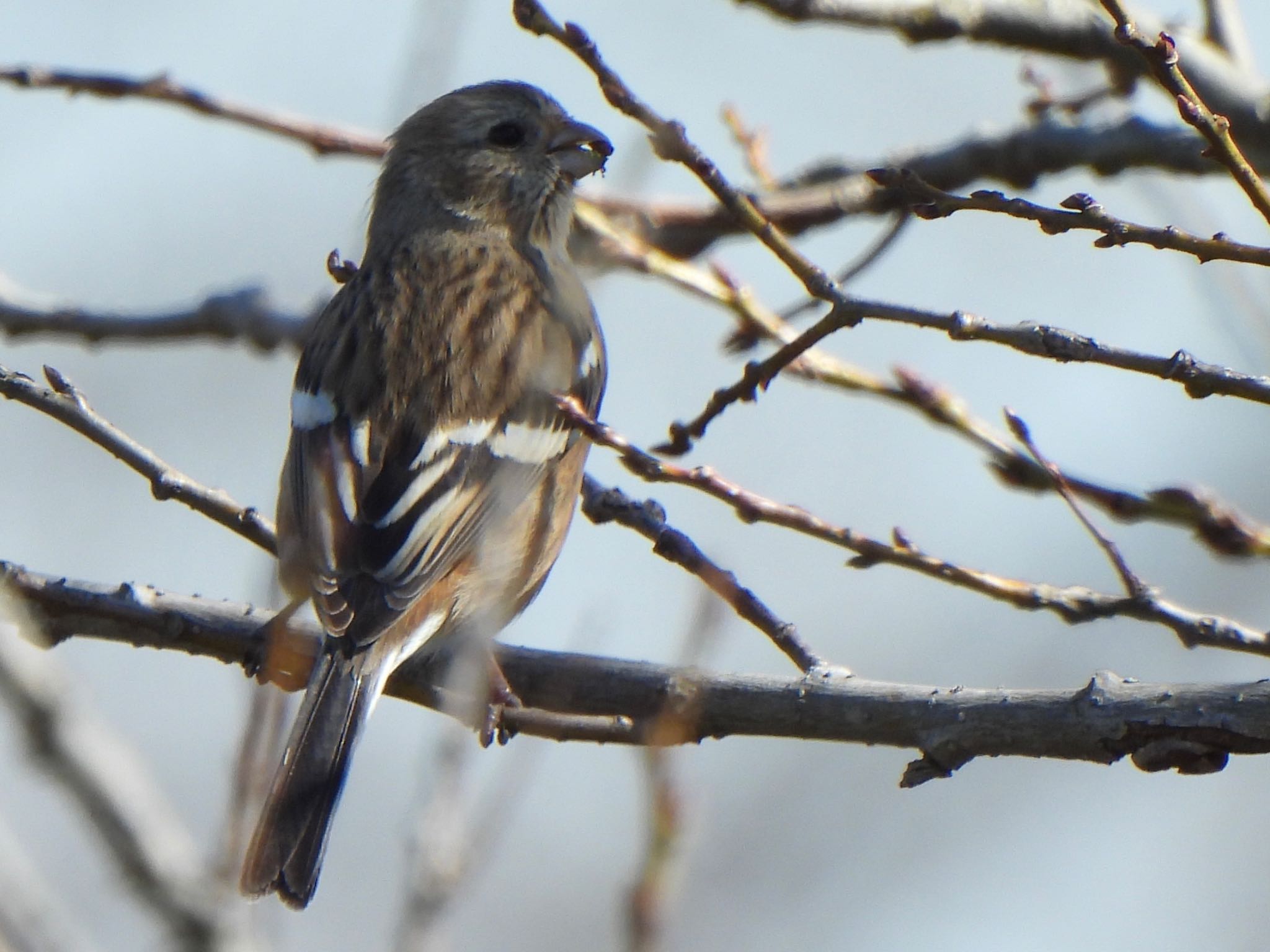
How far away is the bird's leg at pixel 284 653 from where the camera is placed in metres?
3.87

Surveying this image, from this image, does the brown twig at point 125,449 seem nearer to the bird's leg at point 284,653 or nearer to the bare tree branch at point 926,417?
the bird's leg at point 284,653

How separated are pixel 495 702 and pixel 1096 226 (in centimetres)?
193

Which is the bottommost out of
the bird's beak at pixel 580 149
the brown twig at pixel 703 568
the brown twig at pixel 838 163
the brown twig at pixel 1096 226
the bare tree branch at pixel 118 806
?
the bare tree branch at pixel 118 806

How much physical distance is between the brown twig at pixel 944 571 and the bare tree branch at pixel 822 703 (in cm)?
20

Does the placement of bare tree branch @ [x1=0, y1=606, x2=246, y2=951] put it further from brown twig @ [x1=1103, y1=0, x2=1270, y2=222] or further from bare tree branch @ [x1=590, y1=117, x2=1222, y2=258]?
bare tree branch @ [x1=590, y1=117, x2=1222, y2=258]

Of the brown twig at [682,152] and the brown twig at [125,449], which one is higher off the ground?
the brown twig at [682,152]

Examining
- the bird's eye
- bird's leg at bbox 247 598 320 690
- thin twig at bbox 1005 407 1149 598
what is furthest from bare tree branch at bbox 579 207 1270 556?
the bird's eye

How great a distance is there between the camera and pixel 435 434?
493cm

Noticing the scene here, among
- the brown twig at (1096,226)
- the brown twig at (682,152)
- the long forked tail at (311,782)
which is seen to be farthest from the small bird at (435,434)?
the brown twig at (1096,226)

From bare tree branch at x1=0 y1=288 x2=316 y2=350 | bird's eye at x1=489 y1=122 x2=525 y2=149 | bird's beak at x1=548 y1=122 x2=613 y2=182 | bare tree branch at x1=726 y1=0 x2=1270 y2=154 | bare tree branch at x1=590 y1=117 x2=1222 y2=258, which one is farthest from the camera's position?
bird's eye at x1=489 y1=122 x2=525 y2=149

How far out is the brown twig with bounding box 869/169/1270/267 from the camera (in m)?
2.65

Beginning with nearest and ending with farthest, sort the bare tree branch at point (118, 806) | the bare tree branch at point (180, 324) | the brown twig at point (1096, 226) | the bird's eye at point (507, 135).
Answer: the brown twig at point (1096, 226), the bare tree branch at point (118, 806), the bare tree branch at point (180, 324), the bird's eye at point (507, 135)

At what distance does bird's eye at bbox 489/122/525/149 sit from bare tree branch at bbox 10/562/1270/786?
2.93 metres

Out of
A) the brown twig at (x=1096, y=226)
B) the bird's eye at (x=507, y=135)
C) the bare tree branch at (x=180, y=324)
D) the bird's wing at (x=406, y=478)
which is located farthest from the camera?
the bird's eye at (x=507, y=135)
